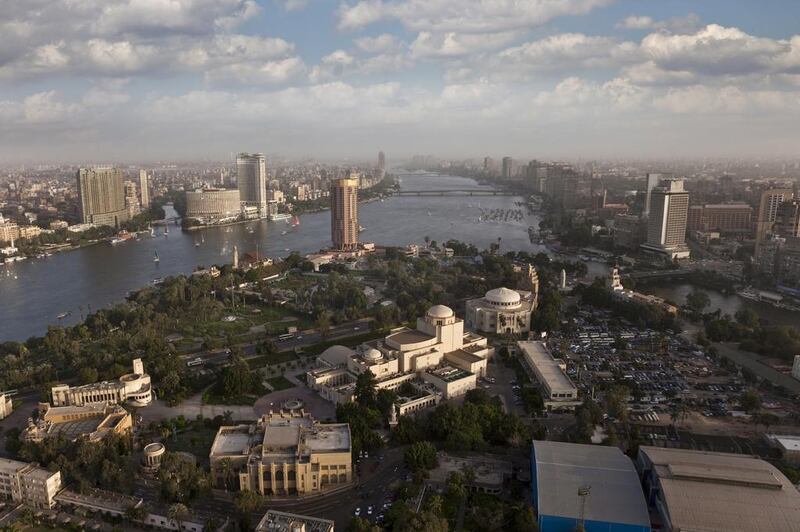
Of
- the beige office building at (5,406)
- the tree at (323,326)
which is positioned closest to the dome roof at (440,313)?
the tree at (323,326)

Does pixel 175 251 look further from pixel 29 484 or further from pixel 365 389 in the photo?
pixel 29 484

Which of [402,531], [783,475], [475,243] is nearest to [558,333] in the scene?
[783,475]

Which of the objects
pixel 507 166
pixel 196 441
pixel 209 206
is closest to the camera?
pixel 196 441

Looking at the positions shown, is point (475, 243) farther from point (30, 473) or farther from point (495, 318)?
point (30, 473)

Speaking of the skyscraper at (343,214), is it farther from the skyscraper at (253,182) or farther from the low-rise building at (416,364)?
the skyscraper at (253,182)

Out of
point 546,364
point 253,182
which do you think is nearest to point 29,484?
point 546,364
